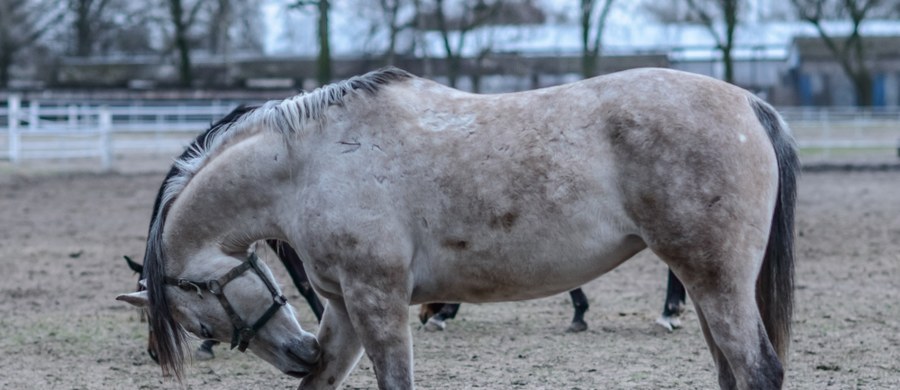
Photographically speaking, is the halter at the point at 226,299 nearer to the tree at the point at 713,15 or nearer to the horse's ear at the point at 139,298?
the horse's ear at the point at 139,298

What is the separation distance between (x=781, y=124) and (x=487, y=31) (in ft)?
114

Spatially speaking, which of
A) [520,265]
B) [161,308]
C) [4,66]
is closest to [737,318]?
[520,265]

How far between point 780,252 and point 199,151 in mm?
2402

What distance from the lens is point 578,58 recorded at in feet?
140

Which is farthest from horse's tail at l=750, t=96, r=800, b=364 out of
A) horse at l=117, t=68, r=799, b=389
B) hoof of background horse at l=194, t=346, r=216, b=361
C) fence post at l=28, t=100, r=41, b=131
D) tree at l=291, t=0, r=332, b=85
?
tree at l=291, t=0, r=332, b=85

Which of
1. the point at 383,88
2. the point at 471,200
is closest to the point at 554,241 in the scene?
the point at 471,200

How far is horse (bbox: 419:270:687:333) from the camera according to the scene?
6.78 m

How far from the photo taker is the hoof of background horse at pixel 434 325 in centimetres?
707

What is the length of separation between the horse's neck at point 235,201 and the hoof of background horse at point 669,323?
337 centimetres

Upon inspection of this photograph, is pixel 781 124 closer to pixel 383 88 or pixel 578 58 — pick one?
pixel 383 88

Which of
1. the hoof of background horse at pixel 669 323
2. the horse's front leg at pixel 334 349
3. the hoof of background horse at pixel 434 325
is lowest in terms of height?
the hoof of background horse at pixel 434 325

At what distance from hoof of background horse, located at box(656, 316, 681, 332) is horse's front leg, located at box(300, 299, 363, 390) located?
300cm

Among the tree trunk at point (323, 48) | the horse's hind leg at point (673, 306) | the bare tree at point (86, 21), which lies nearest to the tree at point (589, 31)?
the tree trunk at point (323, 48)

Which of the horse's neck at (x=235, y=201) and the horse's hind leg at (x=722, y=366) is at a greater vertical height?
the horse's neck at (x=235, y=201)
